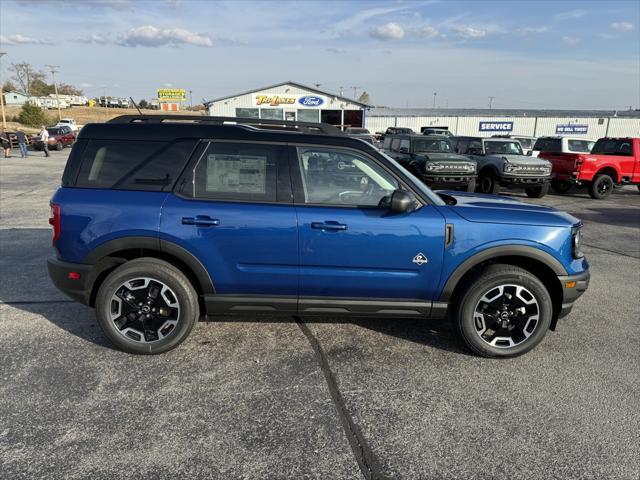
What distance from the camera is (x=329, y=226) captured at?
3.45 m

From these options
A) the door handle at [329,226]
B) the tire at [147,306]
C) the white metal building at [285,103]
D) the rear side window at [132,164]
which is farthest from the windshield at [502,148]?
the white metal building at [285,103]

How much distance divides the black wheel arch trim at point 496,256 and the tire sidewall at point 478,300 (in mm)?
140

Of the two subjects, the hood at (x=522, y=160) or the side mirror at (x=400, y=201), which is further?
the hood at (x=522, y=160)

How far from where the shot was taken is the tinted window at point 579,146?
47.6ft

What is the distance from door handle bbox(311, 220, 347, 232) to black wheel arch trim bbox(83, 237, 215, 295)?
955 mm

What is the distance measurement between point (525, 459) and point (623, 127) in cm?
4715

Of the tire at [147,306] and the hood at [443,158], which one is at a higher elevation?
the hood at [443,158]

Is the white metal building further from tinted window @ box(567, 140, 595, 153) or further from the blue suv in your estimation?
the blue suv

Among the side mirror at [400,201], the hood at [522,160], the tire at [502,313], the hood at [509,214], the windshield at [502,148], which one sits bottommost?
the tire at [502,313]

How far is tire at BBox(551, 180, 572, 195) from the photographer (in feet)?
46.4

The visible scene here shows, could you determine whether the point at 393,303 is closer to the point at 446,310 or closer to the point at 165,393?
the point at 446,310

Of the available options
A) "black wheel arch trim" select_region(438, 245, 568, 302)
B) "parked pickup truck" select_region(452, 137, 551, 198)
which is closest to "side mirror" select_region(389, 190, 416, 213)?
"black wheel arch trim" select_region(438, 245, 568, 302)

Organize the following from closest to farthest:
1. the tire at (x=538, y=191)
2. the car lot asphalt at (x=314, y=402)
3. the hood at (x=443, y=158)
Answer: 1. the car lot asphalt at (x=314, y=402)
2. the hood at (x=443, y=158)
3. the tire at (x=538, y=191)

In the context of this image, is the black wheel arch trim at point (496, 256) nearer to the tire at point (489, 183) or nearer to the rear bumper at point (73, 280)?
the rear bumper at point (73, 280)
